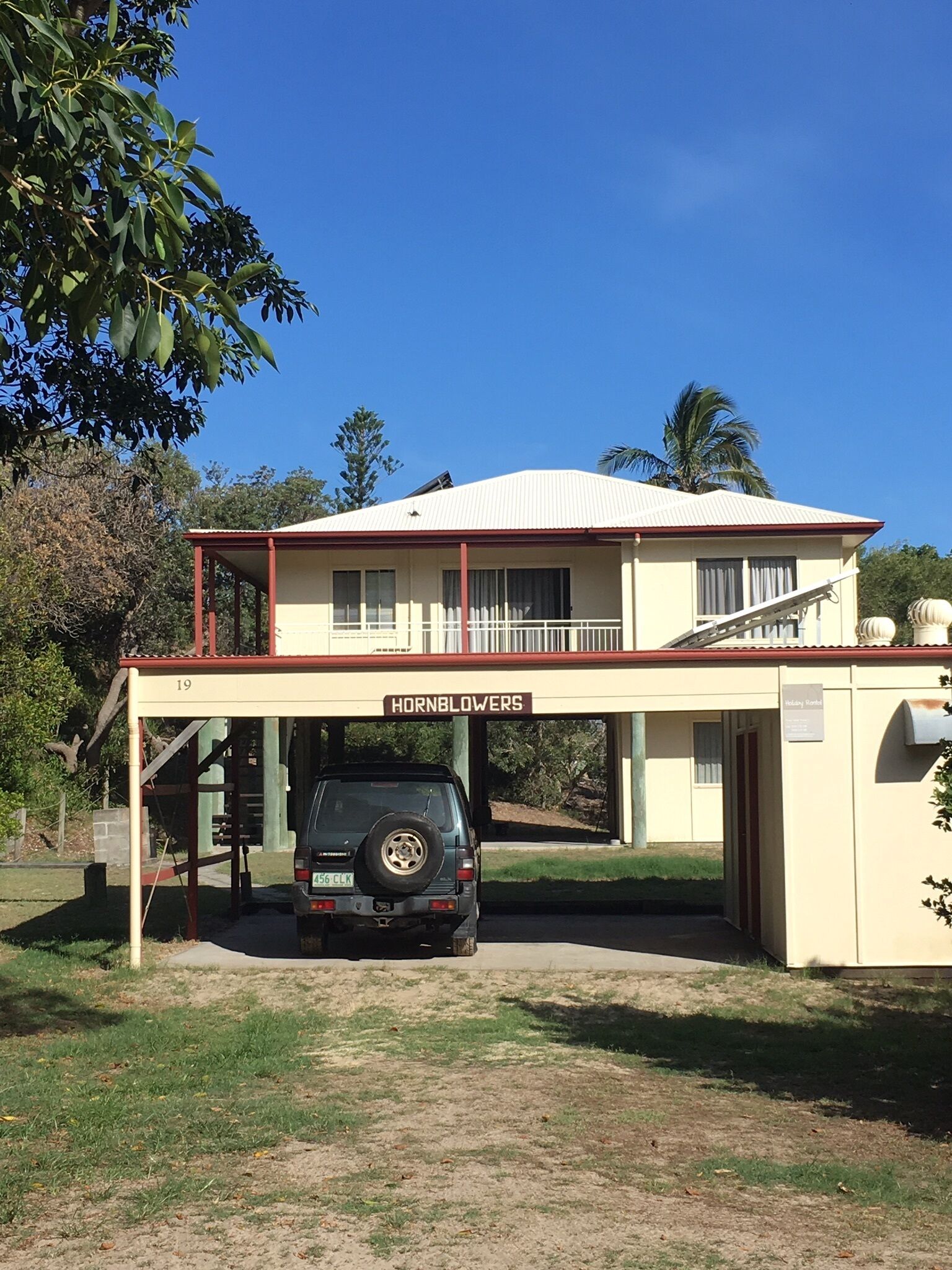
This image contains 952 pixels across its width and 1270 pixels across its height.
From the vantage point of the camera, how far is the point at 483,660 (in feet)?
42.5

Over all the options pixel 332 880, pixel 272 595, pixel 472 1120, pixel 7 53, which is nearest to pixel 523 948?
pixel 332 880

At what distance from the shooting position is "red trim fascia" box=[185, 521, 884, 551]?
23.3 m

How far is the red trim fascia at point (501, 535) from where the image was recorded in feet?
76.6

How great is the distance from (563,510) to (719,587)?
3.53 meters

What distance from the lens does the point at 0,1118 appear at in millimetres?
6863

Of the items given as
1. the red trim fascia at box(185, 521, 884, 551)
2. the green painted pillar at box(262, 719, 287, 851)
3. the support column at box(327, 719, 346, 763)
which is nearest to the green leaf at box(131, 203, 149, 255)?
the red trim fascia at box(185, 521, 884, 551)

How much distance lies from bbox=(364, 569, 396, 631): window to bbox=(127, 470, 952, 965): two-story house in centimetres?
4

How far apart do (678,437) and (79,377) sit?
29.8 meters

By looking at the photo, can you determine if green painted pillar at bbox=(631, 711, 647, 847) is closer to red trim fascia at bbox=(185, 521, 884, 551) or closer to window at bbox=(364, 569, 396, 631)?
red trim fascia at bbox=(185, 521, 884, 551)

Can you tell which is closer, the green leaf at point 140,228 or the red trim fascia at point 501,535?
the green leaf at point 140,228

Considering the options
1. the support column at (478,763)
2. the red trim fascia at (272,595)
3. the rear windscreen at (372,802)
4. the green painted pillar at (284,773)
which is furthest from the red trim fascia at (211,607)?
the rear windscreen at (372,802)

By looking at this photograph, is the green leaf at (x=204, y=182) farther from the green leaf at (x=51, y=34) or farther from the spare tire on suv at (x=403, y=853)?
the spare tire on suv at (x=403, y=853)

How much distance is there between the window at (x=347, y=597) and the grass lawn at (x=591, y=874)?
482 centimetres

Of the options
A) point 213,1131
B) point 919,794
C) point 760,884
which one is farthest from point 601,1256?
point 760,884
